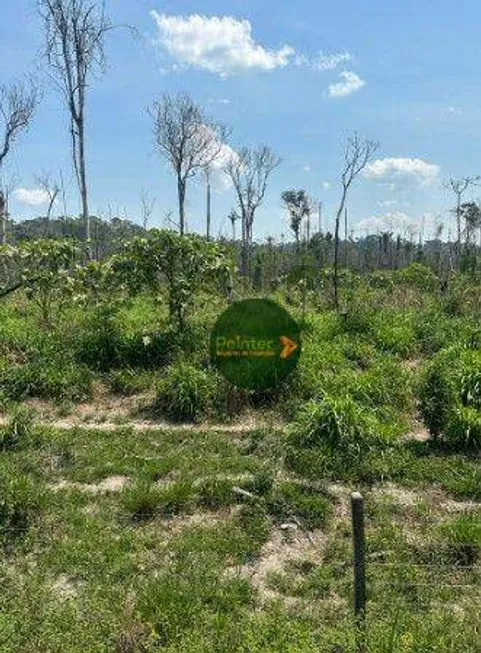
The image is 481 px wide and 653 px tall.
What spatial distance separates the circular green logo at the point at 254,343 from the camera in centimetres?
738

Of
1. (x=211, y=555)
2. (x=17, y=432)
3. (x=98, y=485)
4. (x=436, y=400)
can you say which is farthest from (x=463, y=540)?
(x=17, y=432)

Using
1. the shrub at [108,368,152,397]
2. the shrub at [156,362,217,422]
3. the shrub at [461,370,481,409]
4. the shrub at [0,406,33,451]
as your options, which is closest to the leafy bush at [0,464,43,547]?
the shrub at [0,406,33,451]

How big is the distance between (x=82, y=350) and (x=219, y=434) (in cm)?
286

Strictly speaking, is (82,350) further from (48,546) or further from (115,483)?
(48,546)

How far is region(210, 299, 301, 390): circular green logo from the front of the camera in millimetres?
7383

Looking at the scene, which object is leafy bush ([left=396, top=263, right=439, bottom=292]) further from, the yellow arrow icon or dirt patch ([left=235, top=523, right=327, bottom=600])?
dirt patch ([left=235, top=523, right=327, bottom=600])

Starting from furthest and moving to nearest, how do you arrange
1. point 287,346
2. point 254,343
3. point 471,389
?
1. point 287,346
2. point 254,343
3. point 471,389

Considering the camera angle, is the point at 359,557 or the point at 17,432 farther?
the point at 17,432

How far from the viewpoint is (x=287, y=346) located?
7656 millimetres

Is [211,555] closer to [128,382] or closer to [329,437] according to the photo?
[329,437]

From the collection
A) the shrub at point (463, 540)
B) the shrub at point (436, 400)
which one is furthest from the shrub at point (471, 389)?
the shrub at point (463, 540)

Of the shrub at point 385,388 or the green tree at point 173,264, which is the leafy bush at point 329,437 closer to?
the shrub at point 385,388

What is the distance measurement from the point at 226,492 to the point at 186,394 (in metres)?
2.26

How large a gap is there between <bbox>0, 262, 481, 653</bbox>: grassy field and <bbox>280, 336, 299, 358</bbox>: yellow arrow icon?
463 mm
